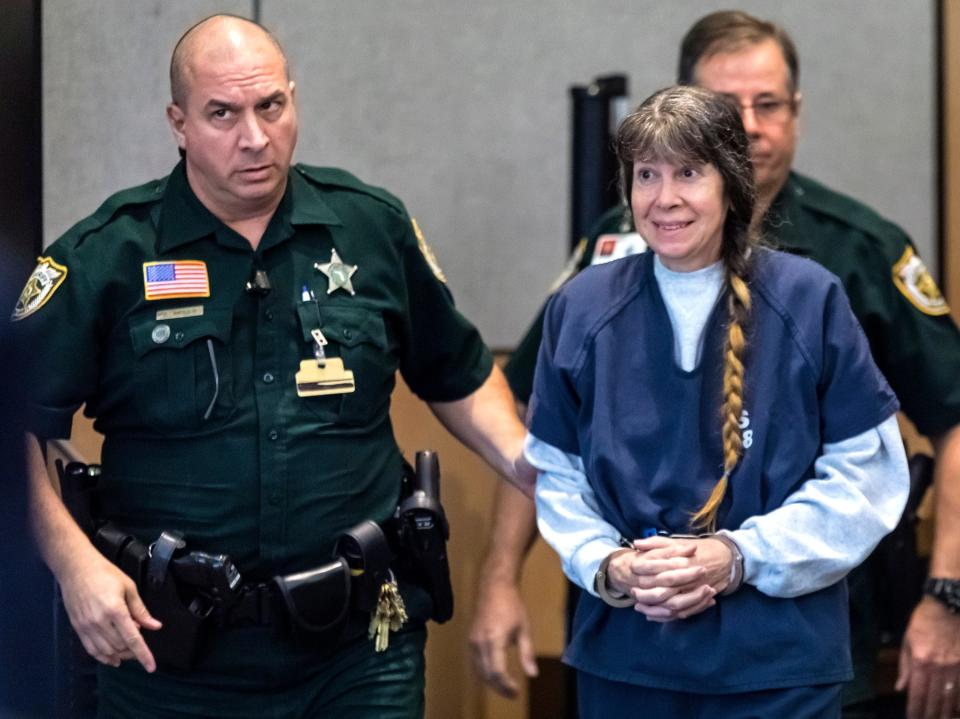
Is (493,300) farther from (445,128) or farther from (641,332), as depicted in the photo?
(641,332)

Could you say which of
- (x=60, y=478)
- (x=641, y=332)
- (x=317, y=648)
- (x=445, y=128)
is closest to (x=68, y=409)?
(x=60, y=478)

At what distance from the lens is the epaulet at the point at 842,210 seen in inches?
118

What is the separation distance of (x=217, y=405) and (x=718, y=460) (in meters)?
0.79

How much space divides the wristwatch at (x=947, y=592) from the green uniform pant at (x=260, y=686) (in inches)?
37.8

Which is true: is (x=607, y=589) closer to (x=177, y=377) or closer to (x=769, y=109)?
(x=177, y=377)

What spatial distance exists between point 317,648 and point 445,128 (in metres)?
1.66

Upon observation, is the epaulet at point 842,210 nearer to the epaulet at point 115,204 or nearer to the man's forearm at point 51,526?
the epaulet at point 115,204

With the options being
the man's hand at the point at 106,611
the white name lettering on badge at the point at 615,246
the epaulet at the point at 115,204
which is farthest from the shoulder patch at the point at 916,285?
the man's hand at the point at 106,611

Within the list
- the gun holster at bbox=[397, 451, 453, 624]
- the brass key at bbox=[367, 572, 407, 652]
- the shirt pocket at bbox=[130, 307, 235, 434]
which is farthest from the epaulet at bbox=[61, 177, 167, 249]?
the brass key at bbox=[367, 572, 407, 652]

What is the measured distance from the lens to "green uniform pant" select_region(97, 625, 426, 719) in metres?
2.53

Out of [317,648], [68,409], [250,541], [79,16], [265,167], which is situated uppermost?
[79,16]

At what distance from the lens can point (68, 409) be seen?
250 centimetres

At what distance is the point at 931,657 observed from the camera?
282 cm

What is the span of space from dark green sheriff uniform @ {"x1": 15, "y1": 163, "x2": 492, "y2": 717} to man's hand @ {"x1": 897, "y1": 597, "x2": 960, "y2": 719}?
3.00ft
